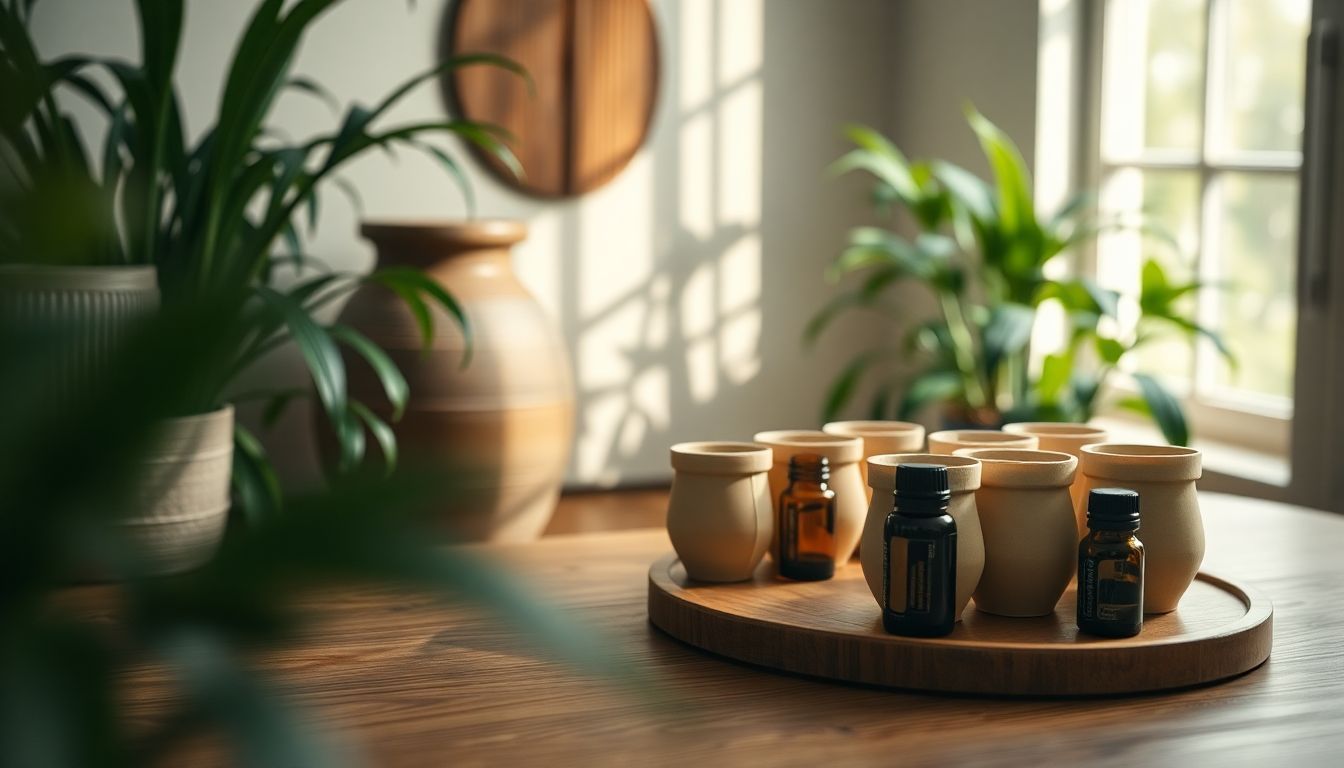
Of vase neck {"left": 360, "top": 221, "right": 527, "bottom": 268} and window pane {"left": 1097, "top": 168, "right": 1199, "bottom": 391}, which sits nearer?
vase neck {"left": 360, "top": 221, "right": 527, "bottom": 268}

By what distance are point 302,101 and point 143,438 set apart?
353cm

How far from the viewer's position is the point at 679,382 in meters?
4.23

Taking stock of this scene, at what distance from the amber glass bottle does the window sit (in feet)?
7.00

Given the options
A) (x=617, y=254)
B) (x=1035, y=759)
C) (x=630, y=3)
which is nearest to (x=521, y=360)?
(x=617, y=254)

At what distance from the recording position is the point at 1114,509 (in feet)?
3.24

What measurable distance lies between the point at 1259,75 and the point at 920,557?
268 cm

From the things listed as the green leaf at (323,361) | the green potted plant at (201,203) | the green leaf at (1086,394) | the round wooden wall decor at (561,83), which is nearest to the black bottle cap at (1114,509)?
the green potted plant at (201,203)

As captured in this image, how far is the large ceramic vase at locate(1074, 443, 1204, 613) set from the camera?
1.06 meters

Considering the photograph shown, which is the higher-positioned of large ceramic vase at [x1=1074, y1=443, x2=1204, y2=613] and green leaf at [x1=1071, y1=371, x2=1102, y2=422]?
large ceramic vase at [x1=1074, y1=443, x2=1204, y2=613]

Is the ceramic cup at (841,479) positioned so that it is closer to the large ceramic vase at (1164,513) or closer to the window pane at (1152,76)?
the large ceramic vase at (1164,513)

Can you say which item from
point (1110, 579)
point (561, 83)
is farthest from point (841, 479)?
point (561, 83)

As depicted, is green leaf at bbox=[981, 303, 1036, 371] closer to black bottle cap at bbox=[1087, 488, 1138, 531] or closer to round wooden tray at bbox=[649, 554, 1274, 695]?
round wooden tray at bbox=[649, 554, 1274, 695]

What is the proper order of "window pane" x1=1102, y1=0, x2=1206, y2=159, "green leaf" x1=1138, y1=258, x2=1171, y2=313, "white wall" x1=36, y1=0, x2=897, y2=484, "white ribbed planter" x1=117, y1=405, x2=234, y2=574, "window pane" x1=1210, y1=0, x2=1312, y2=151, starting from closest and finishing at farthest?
"white ribbed planter" x1=117, y1=405, x2=234, y2=574 → "green leaf" x1=1138, y1=258, x2=1171, y2=313 → "window pane" x1=1210, y1=0, x2=1312, y2=151 → "window pane" x1=1102, y1=0, x2=1206, y2=159 → "white wall" x1=36, y1=0, x2=897, y2=484

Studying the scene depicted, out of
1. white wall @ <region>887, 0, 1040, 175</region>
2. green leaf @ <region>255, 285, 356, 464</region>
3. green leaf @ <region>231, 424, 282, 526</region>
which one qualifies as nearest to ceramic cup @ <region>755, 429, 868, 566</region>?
green leaf @ <region>255, 285, 356, 464</region>
